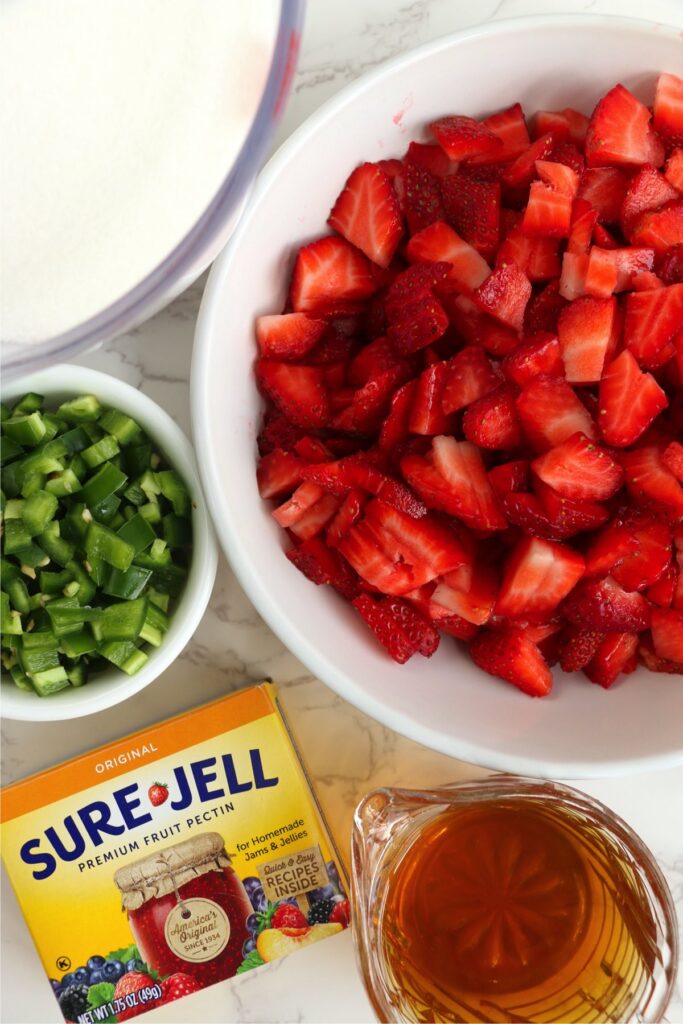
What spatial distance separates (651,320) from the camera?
110cm

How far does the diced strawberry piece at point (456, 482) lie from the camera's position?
1120 mm

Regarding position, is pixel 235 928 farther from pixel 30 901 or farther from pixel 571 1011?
pixel 571 1011

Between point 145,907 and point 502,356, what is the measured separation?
92cm

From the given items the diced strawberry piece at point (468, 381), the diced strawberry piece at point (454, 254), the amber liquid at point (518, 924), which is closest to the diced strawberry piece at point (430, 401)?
the diced strawberry piece at point (468, 381)

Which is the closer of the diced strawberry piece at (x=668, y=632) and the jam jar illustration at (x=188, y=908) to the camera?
the diced strawberry piece at (x=668, y=632)

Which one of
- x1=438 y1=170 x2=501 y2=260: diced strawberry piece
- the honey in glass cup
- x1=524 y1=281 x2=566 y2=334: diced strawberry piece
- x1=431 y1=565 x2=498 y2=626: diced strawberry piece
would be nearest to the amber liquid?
the honey in glass cup

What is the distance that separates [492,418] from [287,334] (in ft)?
0.95

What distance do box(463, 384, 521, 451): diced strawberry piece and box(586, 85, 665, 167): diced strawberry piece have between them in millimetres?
314

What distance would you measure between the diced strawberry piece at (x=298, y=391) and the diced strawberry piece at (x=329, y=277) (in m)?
0.09

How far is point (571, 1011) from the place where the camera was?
1333mm

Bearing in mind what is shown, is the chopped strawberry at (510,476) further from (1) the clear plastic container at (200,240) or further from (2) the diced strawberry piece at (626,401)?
(1) the clear plastic container at (200,240)

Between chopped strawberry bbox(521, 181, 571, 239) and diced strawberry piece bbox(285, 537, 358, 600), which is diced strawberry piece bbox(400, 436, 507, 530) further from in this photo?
chopped strawberry bbox(521, 181, 571, 239)

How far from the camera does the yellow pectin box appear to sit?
4.43 feet

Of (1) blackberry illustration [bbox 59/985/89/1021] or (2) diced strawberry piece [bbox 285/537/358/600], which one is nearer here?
(2) diced strawberry piece [bbox 285/537/358/600]
